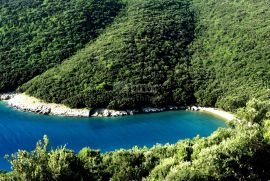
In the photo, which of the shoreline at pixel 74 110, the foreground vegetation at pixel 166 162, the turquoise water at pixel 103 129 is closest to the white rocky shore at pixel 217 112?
the shoreline at pixel 74 110

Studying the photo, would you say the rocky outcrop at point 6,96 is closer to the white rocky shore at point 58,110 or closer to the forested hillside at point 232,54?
the white rocky shore at point 58,110

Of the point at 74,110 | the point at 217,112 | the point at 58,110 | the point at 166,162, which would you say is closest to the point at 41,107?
the point at 58,110

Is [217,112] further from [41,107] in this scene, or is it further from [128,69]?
[41,107]

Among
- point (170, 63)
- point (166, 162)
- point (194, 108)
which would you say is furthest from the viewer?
point (170, 63)

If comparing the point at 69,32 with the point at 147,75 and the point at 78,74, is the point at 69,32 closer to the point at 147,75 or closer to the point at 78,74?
the point at 78,74

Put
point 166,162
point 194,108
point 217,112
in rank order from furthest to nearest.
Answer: point 194,108 → point 217,112 → point 166,162
